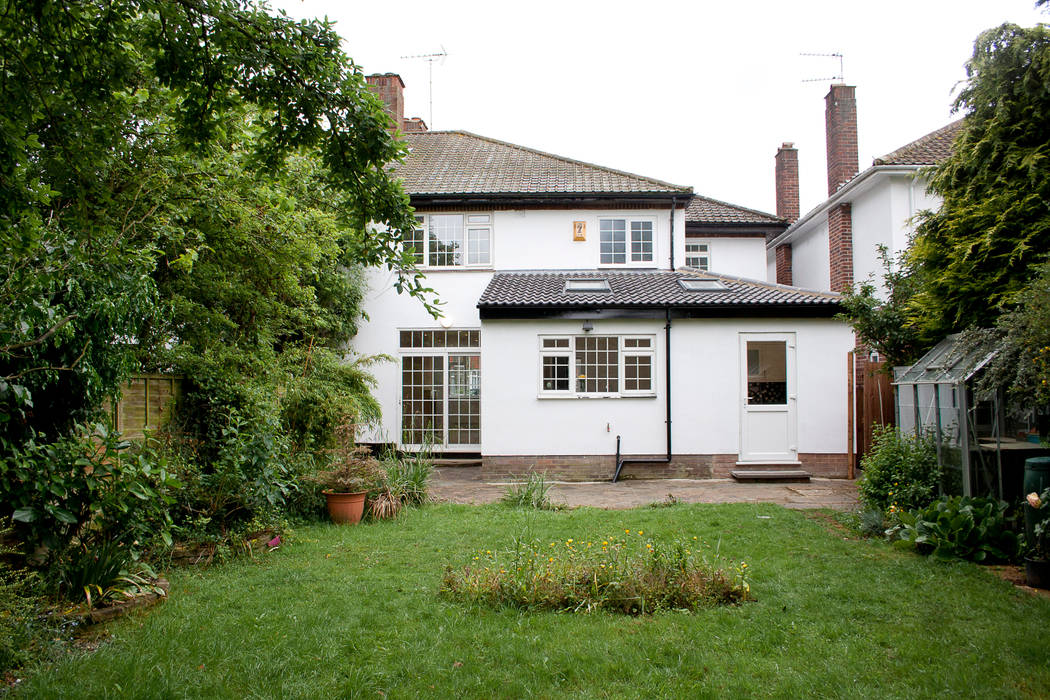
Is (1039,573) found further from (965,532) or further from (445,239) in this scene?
(445,239)

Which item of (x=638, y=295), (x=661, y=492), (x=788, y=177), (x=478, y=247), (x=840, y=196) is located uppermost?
(x=788, y=177)

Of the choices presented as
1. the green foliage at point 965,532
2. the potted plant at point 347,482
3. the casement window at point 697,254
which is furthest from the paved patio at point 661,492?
the casement window at point 697,254

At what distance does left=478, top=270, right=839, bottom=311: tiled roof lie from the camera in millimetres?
12602

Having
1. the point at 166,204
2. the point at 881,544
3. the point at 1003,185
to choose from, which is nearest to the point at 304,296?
the point at 166,204

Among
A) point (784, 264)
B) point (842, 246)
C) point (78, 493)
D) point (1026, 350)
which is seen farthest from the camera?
point (784, 264)

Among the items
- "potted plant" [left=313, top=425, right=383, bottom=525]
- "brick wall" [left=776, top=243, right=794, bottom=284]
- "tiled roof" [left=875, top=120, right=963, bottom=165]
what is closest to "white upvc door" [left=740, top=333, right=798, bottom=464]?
"tiled roof" [left=875, top=120, right=963, bottom=165]

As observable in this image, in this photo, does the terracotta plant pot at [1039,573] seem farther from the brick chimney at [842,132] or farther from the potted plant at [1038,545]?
the brick chimney at [842,132]

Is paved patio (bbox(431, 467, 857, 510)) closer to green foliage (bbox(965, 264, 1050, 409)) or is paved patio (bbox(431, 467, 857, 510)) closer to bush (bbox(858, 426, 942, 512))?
bush (bbox(858, 426, 942, 512))

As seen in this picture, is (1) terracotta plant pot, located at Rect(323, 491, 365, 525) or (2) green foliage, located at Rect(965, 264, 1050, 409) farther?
(1) terracotta plant pot, located at Rect(323, 491, 365, 525)

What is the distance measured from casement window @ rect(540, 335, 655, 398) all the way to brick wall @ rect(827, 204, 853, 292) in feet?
22.5

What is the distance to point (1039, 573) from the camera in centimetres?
558

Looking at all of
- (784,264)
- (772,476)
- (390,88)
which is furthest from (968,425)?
(390,88)

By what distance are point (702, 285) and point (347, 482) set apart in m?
8.76

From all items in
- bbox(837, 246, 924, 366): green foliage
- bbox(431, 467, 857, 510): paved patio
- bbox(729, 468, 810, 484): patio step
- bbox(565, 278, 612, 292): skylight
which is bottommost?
bbox(431, 467, 857, 510): paved patio
